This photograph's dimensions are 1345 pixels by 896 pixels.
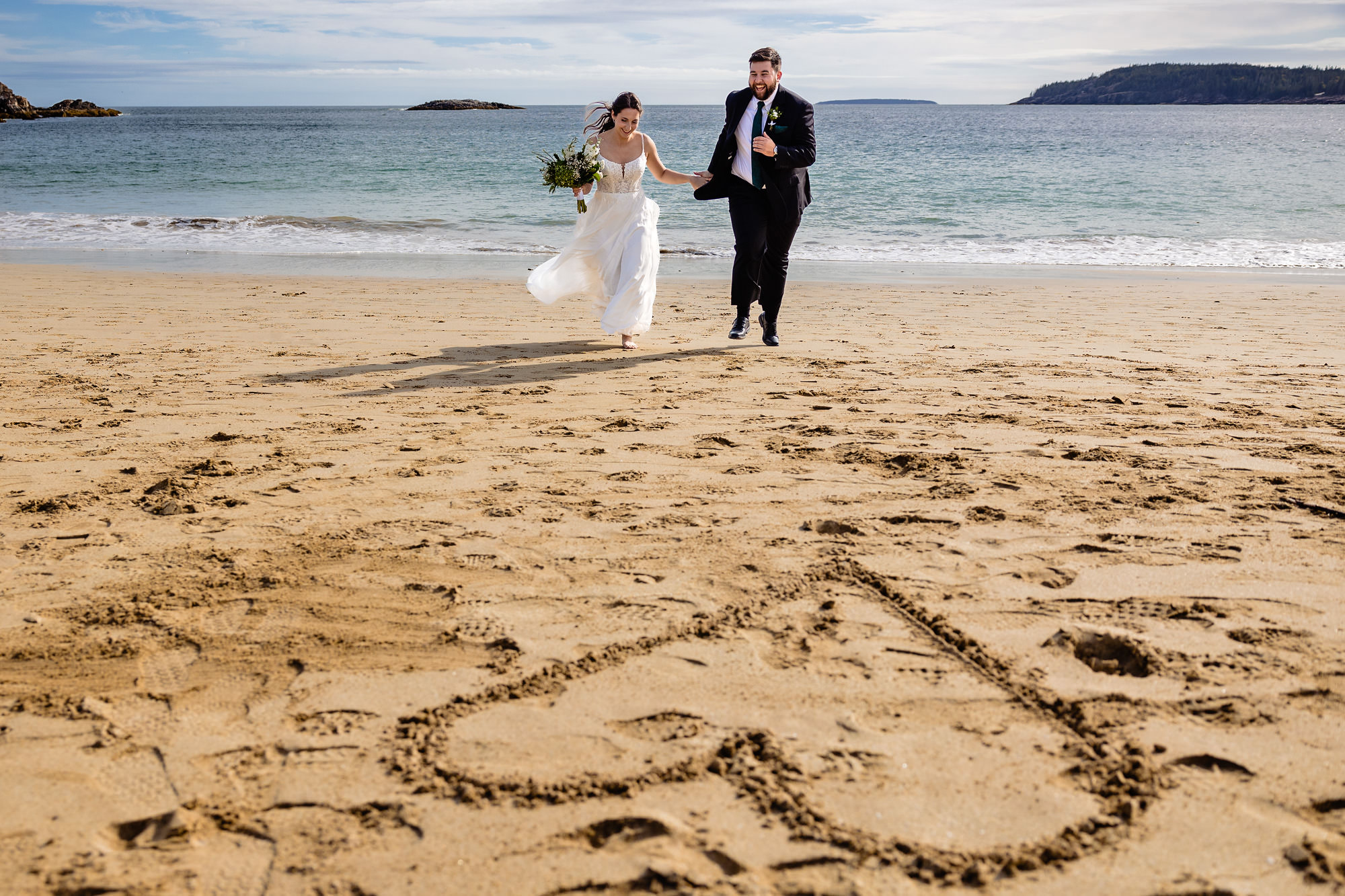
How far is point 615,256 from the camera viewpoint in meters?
7.12

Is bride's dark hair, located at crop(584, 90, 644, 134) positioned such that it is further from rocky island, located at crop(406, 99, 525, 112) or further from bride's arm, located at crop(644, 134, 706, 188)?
rocky island, located at crop(406, 99, 525, 112)

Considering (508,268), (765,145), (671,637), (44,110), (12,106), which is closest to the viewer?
(671,637)

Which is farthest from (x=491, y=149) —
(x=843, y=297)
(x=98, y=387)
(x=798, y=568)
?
(x=798, y=568)

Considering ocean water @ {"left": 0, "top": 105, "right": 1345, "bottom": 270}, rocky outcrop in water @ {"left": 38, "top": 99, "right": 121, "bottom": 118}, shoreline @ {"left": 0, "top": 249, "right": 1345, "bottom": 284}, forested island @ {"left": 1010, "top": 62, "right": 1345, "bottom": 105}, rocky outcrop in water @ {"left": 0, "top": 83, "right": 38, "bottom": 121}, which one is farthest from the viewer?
forested island @ {"left": 1010, "top": 62, "right": 1345, "bottom": 105}

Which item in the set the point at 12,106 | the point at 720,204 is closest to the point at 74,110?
the point at 12,106

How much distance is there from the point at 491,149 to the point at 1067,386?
44879 millimetres

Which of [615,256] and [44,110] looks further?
[44,110]

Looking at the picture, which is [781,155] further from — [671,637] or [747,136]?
[671,637]

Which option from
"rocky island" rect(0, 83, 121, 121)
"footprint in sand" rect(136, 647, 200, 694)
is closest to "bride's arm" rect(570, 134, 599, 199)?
"footprint in sand" rect(136, 647, 200, 694)

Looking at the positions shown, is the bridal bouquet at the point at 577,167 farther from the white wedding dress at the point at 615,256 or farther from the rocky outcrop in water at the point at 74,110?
the rocky outcrop in water at the point at 74,110

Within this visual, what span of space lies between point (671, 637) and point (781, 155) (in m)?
4.98

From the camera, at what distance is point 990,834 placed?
1919mm

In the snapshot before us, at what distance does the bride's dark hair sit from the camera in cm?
668

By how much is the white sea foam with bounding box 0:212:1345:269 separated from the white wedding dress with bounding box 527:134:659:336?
719 cm
